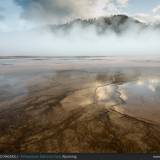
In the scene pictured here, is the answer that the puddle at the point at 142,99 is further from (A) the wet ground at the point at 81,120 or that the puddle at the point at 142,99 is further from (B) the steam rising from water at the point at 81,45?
(B) the steam rising from water at the point at 81,45

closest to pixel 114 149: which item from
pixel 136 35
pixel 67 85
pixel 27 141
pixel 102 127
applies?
pixel 102 127

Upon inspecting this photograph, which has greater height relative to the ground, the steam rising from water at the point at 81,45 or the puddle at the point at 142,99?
the puddle at the point at 142,99

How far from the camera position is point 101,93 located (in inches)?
121

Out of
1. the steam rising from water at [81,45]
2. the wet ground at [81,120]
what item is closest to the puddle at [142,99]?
the wet ground at [81,120]

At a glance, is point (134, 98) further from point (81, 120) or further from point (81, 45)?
point (81, 45)

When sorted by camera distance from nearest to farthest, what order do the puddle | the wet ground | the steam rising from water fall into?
1. the wet ground
2. the puddle
3. the steam rising from water

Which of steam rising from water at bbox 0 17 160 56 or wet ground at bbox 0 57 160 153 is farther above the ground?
wet ground at bbox 0 57 160 153

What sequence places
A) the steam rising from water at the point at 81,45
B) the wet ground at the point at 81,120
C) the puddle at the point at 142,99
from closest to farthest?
the wet ground at the point at 81,120, the puddle at the point at 142,99, the steam rising from water at the point at 81,45

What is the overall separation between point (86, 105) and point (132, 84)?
4.64 ft

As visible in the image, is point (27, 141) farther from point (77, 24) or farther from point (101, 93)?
point (77, 24)

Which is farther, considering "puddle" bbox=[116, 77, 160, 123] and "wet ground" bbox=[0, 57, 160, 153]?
"puddle" bbox=[116, 77, 160, 123]

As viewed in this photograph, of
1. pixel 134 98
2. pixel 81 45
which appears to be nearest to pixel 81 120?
pixel 134 98

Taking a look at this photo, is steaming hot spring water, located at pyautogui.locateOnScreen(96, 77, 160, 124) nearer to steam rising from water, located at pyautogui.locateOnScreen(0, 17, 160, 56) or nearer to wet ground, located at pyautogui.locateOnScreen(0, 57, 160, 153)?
wet ground, located at pyautogui.locateOnScreen(0, 57, 160, 153)

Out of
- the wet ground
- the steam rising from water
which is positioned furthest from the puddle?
the steam rising from water
